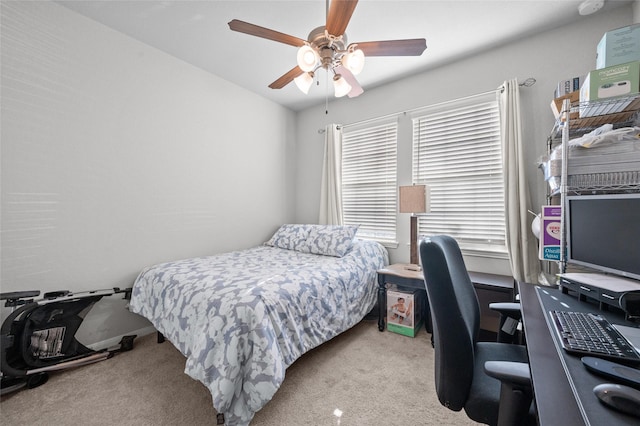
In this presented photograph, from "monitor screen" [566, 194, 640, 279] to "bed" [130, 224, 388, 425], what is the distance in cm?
151

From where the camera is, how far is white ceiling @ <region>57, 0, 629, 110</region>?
6.31 feet

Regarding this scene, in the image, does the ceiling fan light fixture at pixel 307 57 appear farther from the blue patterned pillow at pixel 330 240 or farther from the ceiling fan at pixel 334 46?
the blue patterned pillow at pixel 330 240

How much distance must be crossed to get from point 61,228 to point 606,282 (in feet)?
11.1

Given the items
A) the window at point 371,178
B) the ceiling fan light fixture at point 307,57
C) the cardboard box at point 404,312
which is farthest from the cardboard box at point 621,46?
the cardboard box at point 404,312

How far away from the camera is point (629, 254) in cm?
112

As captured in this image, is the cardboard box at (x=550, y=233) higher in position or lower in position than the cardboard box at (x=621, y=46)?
lower

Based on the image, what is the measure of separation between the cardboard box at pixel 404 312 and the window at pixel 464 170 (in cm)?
78

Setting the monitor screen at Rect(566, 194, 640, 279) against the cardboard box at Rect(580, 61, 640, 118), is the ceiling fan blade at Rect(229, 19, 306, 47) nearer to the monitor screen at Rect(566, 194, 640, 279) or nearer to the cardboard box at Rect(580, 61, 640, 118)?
the cardboard box at Rect(580, 61, 640, 118)

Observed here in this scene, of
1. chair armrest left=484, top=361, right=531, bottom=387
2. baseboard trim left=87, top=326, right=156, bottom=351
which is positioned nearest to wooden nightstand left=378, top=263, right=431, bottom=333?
chair armrest left=484, top=361, right=531, bottom=387

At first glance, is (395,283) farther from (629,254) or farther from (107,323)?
(107,323)

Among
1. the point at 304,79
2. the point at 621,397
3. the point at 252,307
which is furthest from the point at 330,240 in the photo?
the point at 621,397

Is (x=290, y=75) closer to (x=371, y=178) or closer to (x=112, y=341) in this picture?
(x=371, y=178)

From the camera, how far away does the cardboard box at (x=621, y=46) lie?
139 cm

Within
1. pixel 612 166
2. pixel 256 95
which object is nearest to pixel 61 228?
pixel 256 95
